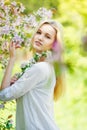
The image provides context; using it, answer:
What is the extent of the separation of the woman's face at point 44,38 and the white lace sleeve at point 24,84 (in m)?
0.22

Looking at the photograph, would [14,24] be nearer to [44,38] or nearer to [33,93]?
[44,38]

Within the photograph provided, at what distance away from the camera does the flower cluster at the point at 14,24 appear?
397 cm

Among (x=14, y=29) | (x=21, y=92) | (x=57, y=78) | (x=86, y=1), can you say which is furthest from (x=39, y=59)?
(x=86, y=1)

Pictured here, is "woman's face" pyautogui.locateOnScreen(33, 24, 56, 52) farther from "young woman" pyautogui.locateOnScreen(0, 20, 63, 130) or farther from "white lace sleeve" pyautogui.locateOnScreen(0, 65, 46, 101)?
"white lace sleeve" pyautogui.locateOnScreen(0, 65, 46, 101)

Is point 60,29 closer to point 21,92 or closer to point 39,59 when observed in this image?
point 39,59

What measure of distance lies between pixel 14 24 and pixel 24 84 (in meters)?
1.19

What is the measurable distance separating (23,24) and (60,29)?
96 centimetres

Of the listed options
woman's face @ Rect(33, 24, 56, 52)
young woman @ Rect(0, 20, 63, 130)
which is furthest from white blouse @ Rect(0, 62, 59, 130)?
woman's face @ Rect(33, 24, 56, 52)

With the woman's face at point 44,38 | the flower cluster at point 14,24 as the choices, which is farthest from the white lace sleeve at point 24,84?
the flower cluster at point 14,24

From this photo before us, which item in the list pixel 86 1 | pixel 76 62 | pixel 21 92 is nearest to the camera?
pixel 76 62

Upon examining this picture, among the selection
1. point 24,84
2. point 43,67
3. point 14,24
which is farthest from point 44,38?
point 14,24

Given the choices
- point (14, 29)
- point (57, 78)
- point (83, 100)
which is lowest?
point (83, 100)

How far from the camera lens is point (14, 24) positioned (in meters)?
4.05

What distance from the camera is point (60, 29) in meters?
3.19
